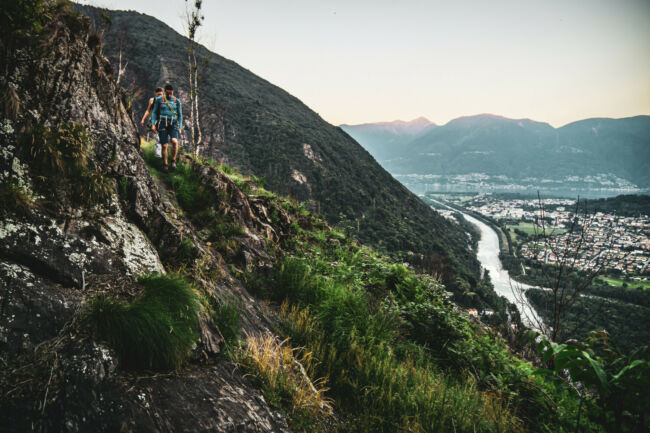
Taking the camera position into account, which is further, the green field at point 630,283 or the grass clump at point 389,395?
the green field at point 630,283

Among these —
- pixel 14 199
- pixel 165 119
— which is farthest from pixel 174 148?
pixel 14 199

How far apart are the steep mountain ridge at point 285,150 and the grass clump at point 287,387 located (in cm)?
3025

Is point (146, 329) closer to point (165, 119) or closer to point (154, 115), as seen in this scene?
point (165, 119)

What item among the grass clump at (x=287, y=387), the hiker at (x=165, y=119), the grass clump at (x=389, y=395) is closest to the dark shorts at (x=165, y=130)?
the hiker at (x=165, y=119)

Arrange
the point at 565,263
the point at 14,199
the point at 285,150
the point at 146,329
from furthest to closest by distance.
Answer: the point at 285,150, the point at 565,263, the point at 14,199, the point at 146,329

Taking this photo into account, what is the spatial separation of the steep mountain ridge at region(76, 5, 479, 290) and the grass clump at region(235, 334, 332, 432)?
99.2 feet

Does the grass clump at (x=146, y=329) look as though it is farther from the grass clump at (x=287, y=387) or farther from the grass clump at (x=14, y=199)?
the grass clump at (x=14, y=199)

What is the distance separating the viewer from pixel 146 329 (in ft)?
6.43

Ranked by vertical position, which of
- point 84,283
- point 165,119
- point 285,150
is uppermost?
point 285,150

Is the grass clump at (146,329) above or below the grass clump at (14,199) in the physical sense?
below

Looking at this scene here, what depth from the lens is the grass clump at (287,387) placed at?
7.92 feet

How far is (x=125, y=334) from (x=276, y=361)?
55.2 inches

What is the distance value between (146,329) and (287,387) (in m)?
1.39

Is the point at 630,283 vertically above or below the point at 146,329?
below
